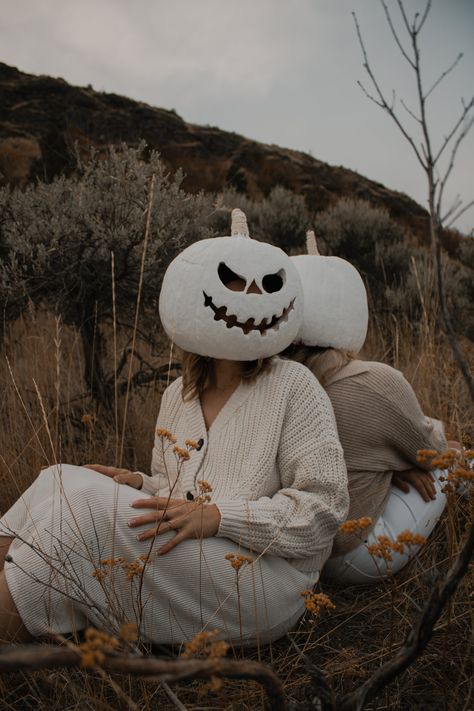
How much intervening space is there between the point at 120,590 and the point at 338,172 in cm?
1609

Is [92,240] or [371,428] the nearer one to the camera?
[371,428]

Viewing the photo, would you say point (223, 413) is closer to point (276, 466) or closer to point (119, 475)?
point (276, 466)

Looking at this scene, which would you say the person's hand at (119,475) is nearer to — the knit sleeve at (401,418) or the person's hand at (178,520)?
the person's hand at (178,520)

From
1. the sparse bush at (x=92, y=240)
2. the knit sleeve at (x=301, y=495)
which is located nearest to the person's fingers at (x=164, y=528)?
the knit sleeve at (x=301, y=495)

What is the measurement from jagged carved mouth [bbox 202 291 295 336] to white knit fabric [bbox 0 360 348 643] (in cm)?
16

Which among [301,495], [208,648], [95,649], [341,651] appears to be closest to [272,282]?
[301,495]

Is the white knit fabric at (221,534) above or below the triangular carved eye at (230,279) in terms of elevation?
below

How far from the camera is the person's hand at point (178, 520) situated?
1.78 meters

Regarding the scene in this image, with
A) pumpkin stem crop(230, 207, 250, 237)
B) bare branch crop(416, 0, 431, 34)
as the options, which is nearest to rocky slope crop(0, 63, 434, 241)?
pumpkin stem crop(230, 207, 250, 237)

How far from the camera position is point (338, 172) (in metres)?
16.6

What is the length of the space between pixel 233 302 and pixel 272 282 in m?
0.23

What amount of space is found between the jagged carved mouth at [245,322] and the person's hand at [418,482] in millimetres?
855

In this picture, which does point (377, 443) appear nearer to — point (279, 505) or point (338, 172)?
point (279, 505)

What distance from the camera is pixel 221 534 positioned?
6.01ft
